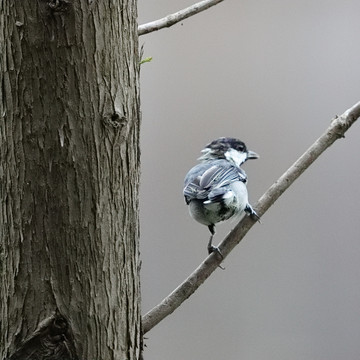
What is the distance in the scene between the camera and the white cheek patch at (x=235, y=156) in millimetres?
1455

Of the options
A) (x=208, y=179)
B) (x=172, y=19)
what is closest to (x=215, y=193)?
(x=208, y=179)

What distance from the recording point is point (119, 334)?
637 millimetres

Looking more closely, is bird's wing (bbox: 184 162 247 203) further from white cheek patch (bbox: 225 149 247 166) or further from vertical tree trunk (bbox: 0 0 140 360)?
vertical tree trunk (bbox: 0 0 140 360)

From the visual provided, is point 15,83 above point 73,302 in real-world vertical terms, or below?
above

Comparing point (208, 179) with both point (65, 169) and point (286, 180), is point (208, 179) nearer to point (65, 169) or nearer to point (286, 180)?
point (286, 180)

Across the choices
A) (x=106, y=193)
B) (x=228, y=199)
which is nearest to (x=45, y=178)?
(x=106, y=193)

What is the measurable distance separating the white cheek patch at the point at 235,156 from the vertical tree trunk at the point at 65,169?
0.84m

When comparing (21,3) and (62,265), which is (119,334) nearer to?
(62,265)

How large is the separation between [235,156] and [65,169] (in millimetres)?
926

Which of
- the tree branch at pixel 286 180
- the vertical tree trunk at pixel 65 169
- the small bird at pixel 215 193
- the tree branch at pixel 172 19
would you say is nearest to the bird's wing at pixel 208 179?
the small bird at pixel 215 193

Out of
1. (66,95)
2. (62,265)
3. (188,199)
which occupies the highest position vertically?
(66,95)

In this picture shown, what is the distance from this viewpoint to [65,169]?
584mm

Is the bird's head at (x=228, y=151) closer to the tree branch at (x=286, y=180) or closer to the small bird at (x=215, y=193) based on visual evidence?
the small bird at (x=215, y=193)

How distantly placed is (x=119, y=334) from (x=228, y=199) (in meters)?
0.65
